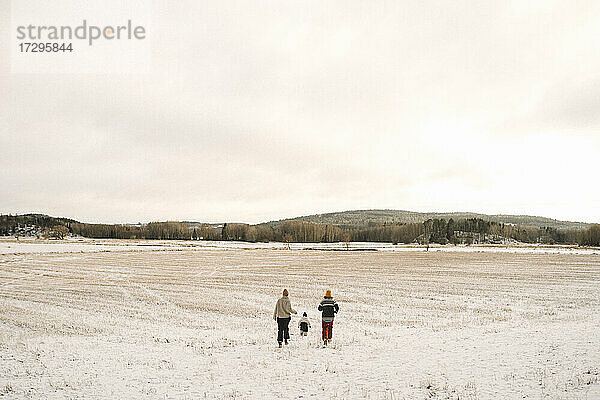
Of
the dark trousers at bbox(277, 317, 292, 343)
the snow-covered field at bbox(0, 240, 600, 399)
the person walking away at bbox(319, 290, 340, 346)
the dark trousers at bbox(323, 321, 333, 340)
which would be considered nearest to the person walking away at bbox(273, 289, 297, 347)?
the dark trousers at bbox(277, 317, 292, 343)

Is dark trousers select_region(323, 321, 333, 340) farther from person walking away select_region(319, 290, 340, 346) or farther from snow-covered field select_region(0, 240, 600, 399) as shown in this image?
snow-covered field select_region(0, 240, 600, 399)

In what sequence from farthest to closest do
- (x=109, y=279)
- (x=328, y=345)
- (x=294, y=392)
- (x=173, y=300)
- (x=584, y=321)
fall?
(x=109, y=279), (x=173, y=300), (x=584, y=321), (x=328, y=345), (x=294, y=392)

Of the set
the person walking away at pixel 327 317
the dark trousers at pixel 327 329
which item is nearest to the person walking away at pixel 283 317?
the person walking away at pixel 327 317

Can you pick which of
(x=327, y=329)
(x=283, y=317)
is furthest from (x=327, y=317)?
(x=283, y=317)

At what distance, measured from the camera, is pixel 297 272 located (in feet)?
155

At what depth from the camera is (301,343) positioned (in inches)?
691

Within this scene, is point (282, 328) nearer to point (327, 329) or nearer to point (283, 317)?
point (283, 317)

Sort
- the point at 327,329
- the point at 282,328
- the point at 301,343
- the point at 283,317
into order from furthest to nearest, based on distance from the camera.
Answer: the point at 301,343 < the point at 327,329 < the point at 282,328 < the point at 283,317

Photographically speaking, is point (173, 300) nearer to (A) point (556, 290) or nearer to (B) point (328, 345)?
(B) point (328, 345)

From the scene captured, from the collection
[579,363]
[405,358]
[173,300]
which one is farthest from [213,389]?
[173,300]

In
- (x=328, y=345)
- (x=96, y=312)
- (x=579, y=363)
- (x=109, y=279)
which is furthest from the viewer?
(x=109, y=279)

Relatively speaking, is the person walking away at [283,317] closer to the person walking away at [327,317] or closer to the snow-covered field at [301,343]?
the snow-covered field at [301,343]

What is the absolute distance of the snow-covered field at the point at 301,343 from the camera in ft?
40.7

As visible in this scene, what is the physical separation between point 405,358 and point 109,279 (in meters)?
32.1
